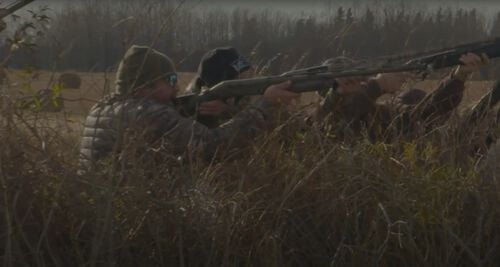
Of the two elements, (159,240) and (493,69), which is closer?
(159,240)

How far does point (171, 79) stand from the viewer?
16.4 feet

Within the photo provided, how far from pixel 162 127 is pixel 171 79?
1.36ft

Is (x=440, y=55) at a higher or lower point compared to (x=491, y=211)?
higher

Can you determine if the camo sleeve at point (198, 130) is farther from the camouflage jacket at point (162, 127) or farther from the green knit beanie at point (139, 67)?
the green knit beanie at point (139, 67)

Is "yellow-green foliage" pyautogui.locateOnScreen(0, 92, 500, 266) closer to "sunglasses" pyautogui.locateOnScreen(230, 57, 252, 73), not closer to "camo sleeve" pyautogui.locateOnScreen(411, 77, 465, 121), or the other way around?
"camo sleeve" pyautogui.locateOnScreen(411, 77, 465, 121)

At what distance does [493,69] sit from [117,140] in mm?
2812

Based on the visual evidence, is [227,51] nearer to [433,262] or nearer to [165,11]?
[165,11]

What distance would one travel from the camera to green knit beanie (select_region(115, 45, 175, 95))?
478 centimetres

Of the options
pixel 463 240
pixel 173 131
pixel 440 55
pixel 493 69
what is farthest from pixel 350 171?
pixel 493 69

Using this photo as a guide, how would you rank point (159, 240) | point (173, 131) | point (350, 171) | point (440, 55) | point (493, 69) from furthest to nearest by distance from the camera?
point (493, 69)
point (440, 55)
point (173, 131)
point (350, 171)
point (159, 240)

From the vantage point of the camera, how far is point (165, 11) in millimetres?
4375

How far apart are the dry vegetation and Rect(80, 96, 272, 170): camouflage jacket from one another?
4.9 inches

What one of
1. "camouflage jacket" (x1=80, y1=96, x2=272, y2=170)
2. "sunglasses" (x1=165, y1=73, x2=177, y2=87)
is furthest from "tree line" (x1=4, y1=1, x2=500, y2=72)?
"camouflage jacket" (x1=80, y1=96, x2=272, y2=170)

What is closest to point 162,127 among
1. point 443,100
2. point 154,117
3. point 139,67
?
point 154,117
